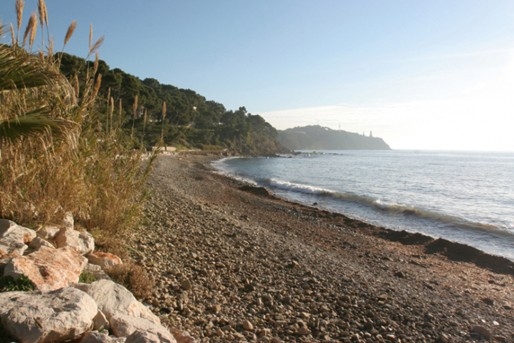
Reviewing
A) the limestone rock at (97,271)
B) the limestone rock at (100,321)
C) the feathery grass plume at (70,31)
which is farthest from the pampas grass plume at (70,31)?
the limestone rock at (100,321)

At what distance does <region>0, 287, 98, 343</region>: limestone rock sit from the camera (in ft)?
8.29

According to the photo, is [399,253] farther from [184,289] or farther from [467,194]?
[467,194]

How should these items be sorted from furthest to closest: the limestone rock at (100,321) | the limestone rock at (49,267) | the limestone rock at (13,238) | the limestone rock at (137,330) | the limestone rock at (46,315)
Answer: the limestone rock at (13,238) < the limestone rock at (49,267) < the limestone rock at (100,321) < the limestone rock at (137,330) < the limestone rock at (46,315)

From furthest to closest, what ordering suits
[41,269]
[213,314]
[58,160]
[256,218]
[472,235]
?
[472,235]
[256,218]
[58,160]
[213,314]
[41,269]

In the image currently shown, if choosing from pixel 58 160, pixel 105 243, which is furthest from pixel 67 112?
pixel 105 243

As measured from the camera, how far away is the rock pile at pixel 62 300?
8.52 feet

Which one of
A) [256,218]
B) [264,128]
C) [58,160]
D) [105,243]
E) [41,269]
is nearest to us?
[41,269]

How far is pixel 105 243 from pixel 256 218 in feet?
30.7

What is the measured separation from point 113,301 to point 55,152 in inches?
90.3

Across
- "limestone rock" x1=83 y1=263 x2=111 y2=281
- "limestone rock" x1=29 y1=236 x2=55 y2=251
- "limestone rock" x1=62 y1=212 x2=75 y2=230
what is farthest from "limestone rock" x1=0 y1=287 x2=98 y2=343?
"limestone rock" x1=62 y1=212 x2=75 y2=230

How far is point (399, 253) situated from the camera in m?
11.8

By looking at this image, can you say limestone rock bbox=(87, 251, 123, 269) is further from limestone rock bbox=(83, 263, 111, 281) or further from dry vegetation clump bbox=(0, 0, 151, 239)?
dry vegetation clump bbox=(0, 0, 151, 239)

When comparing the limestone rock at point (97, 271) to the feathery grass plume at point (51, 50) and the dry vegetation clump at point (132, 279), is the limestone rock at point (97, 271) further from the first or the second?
the feathery grass plume at point (51, 50)

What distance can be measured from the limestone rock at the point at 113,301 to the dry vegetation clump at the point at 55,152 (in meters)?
1.34
